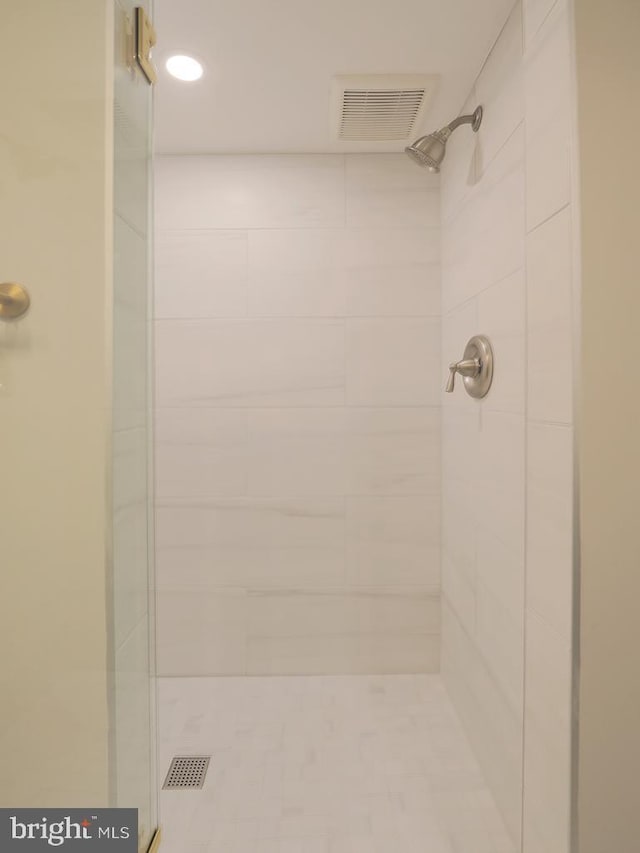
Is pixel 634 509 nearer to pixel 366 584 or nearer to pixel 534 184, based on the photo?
pixel 534 184

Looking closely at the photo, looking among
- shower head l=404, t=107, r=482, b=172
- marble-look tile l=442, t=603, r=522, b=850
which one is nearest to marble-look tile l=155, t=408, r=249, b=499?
marble-look tile l=442, t=603, r=522, b=850

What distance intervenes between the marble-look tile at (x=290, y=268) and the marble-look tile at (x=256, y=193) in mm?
45

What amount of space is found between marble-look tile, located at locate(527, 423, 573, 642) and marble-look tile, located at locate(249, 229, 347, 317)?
1134 millimetres

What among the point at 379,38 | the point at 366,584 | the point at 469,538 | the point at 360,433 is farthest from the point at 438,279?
the point at 366,584

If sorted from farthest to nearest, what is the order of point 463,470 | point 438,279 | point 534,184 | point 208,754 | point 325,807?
1. point 438,279
2. point 463,470
3. point 208,754
4. point 325,807
5. point 534,184

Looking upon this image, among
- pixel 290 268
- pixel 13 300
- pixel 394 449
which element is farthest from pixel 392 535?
pixel 13 300

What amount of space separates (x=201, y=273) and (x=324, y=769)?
1.72 m

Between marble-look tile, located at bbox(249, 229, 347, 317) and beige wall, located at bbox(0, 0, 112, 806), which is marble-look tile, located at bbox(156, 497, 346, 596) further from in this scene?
beige wall, located at bbox(0, 0, 112, 806)

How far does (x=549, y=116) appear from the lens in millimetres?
1024

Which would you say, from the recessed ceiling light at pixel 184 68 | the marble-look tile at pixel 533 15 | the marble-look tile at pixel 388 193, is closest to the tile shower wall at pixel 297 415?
the marble-look tile at pixel 388 193

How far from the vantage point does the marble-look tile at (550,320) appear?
96 centimetres

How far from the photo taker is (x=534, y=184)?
109 centimetres

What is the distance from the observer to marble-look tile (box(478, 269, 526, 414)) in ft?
4.08

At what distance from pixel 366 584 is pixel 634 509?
129 centimetres
